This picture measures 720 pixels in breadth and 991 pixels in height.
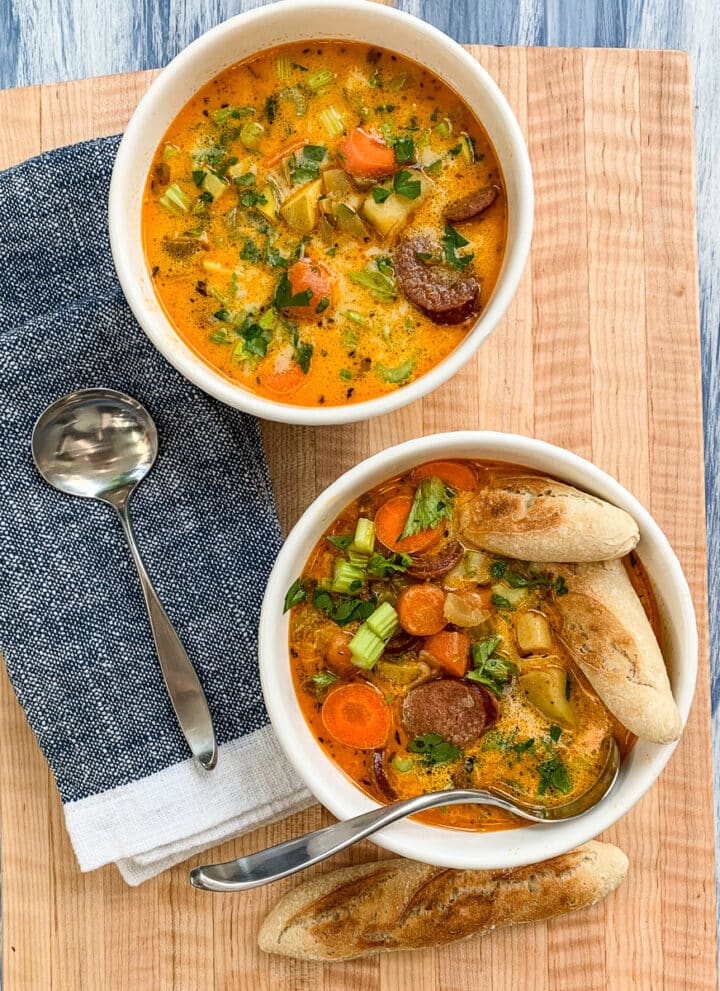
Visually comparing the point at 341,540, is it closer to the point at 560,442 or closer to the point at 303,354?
the point at 303,354

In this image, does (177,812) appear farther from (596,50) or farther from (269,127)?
(596,50)

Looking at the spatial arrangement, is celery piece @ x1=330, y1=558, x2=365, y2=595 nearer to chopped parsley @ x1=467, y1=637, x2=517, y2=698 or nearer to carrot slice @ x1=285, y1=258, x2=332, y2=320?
chopped parsley @ x1=467, y1=637, x2=517, y2=698

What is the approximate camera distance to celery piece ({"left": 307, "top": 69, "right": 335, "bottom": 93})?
2.41 metres

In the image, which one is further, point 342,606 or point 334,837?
point 342,606

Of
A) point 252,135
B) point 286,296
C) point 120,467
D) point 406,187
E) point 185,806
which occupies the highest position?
point 252,135

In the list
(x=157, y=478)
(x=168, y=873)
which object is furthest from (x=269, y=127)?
(x=168, y=873)

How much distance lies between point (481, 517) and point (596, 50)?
1490mm

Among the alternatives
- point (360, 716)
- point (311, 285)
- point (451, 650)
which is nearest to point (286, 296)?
point (311, 285)

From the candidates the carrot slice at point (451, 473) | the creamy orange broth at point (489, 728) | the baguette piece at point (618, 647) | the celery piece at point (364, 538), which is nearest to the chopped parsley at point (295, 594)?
the creamy orange broth at point (489, 728)

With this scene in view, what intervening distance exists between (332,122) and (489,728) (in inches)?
60.1

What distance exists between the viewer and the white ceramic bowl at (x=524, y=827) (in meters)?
2.36

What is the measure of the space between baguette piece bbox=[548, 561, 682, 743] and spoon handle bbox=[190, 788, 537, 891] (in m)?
0.45

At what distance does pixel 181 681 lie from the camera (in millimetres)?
2766

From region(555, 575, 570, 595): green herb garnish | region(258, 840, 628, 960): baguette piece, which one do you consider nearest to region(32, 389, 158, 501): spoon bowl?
region(555, 575, 570, 595): green herb garnish
